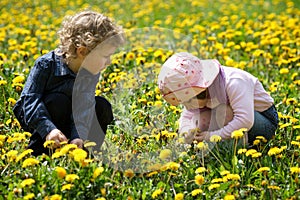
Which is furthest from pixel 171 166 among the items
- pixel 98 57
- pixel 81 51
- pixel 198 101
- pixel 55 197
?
pixel 81 51

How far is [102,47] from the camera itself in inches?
136

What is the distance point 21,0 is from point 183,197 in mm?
6932

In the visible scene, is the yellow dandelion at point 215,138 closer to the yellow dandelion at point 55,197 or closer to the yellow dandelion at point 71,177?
the yellow dandelion at point 71,177

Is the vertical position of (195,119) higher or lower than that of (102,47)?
lower

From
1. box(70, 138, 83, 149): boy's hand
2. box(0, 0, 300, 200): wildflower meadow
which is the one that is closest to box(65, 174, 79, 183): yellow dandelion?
box(0, 0, 300, 200): wildflower meadow

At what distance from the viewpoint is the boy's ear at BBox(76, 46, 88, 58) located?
3449 mm

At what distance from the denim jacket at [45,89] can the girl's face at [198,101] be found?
611 mm

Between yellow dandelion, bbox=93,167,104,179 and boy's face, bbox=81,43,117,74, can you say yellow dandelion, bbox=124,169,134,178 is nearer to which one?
yellow dandelion, bbox=93,167,104,179

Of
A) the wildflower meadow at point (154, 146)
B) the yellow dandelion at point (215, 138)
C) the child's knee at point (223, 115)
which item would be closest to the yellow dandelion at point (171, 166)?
the wildflower meadow at point (154, 146)

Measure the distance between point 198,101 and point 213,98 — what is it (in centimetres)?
9

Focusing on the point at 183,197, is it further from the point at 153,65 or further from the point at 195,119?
the point at 153,65

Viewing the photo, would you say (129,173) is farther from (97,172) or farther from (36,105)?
(36,105)

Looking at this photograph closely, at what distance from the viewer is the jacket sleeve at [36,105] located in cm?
329

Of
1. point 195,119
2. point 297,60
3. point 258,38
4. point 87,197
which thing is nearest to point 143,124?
point 195,119
